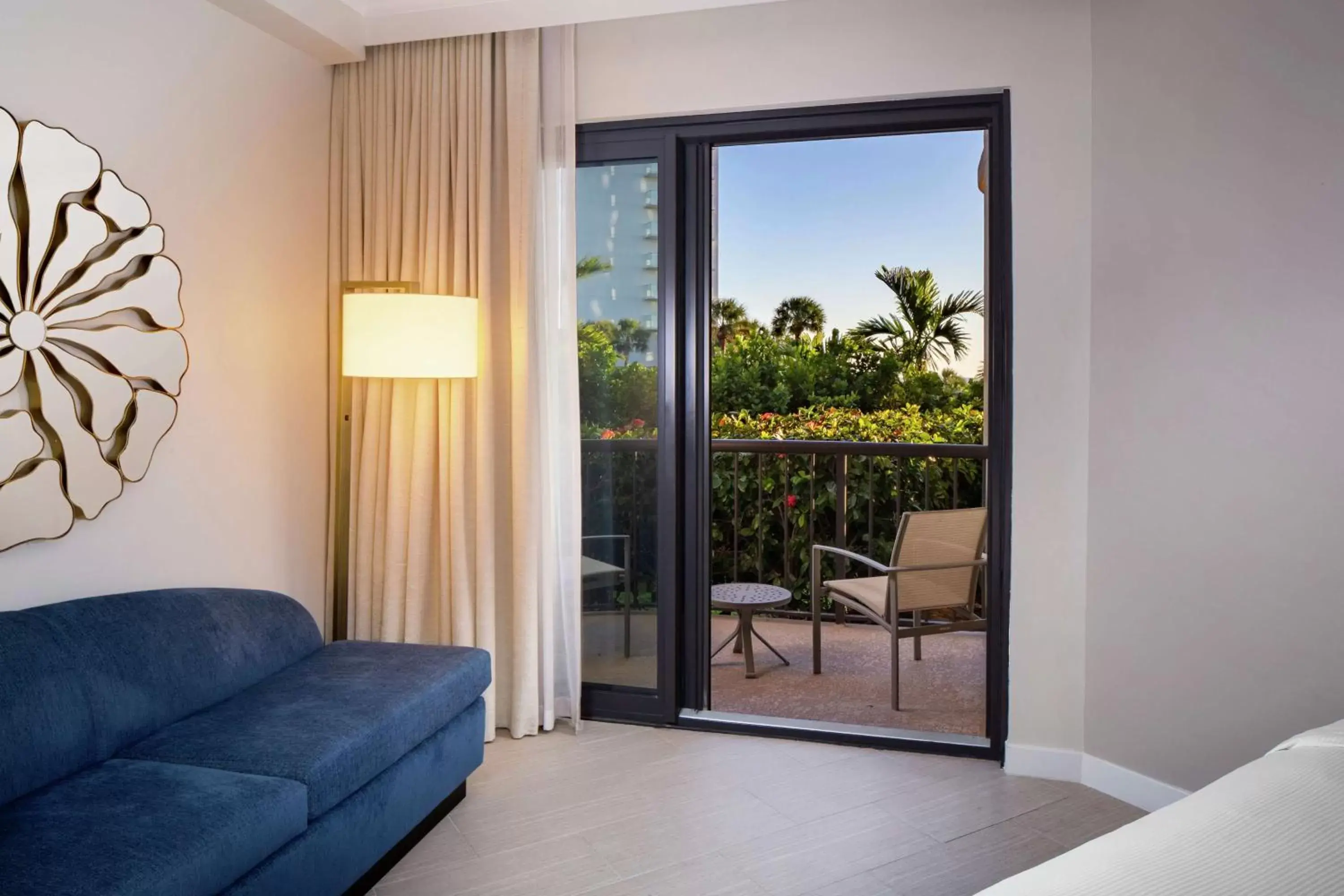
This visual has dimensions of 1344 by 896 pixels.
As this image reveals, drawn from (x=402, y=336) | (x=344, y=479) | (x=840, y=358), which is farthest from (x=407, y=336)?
(x=840, y=358)

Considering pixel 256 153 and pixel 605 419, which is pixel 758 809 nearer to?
→ pixel 605 419

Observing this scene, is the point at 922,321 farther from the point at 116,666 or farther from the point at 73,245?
the point at 116,666

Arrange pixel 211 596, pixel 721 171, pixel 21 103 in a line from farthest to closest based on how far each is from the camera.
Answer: pixel 721 171 → pixel 211 596 → pixel 21 103

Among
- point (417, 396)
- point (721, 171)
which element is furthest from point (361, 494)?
point (721, 171)

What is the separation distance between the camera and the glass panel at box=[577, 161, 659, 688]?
3.51 meters

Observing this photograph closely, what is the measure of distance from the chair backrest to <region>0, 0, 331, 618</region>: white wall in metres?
2.32

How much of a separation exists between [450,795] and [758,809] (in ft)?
3.04

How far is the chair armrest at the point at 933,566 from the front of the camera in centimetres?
387

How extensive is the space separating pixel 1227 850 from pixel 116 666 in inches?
91.0

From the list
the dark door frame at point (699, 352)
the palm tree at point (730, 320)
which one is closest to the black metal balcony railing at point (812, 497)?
the palm tree at point (730, 320)

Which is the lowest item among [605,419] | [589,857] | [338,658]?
[589,857]

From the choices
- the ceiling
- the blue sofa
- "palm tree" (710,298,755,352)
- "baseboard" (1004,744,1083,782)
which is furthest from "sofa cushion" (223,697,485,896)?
"palm tree" (710,298,755,352)

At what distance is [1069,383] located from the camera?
3.00m

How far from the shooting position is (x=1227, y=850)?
1.07 metres
